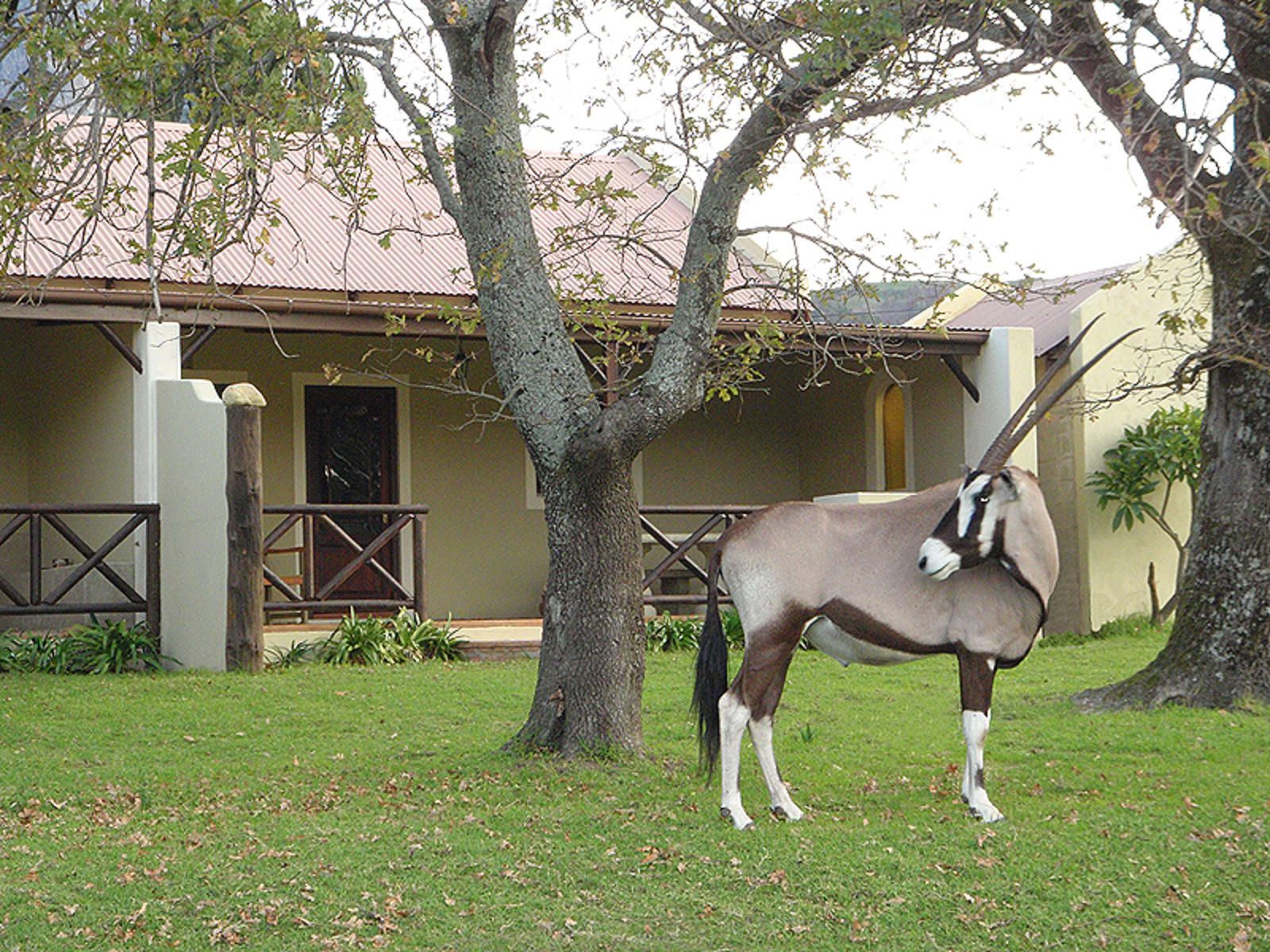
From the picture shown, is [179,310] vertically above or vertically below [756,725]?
above

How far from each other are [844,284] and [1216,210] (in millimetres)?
2974

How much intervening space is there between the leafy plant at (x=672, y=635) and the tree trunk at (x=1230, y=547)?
469 centimetres

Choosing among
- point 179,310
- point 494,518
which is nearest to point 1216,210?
point 179,310

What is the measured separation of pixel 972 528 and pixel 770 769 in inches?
52.8

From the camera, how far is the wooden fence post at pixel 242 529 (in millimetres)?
12180

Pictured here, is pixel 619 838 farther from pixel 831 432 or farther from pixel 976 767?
pixel 831 432

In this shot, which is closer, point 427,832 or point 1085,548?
point 427,832

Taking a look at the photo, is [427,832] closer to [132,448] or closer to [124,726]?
[124,726]

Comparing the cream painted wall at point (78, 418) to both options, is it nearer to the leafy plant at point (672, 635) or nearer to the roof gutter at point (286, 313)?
the roof gutter at point (286, 313)

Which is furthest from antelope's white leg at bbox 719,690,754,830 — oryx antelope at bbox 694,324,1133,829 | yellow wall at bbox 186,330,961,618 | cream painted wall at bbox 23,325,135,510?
yellow wall at bbox 186,330,961,618

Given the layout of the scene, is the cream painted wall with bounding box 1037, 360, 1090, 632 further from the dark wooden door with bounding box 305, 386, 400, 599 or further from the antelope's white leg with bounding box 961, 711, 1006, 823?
the antelope's white leg with bounding box 961, 711, 1006, 823

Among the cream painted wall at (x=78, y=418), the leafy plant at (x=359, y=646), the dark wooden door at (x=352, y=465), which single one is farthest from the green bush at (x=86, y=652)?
the dark wooden door at (x=352, y=465)

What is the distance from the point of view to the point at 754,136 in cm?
770

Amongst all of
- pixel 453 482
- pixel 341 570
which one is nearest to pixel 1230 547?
pixel 341 570
